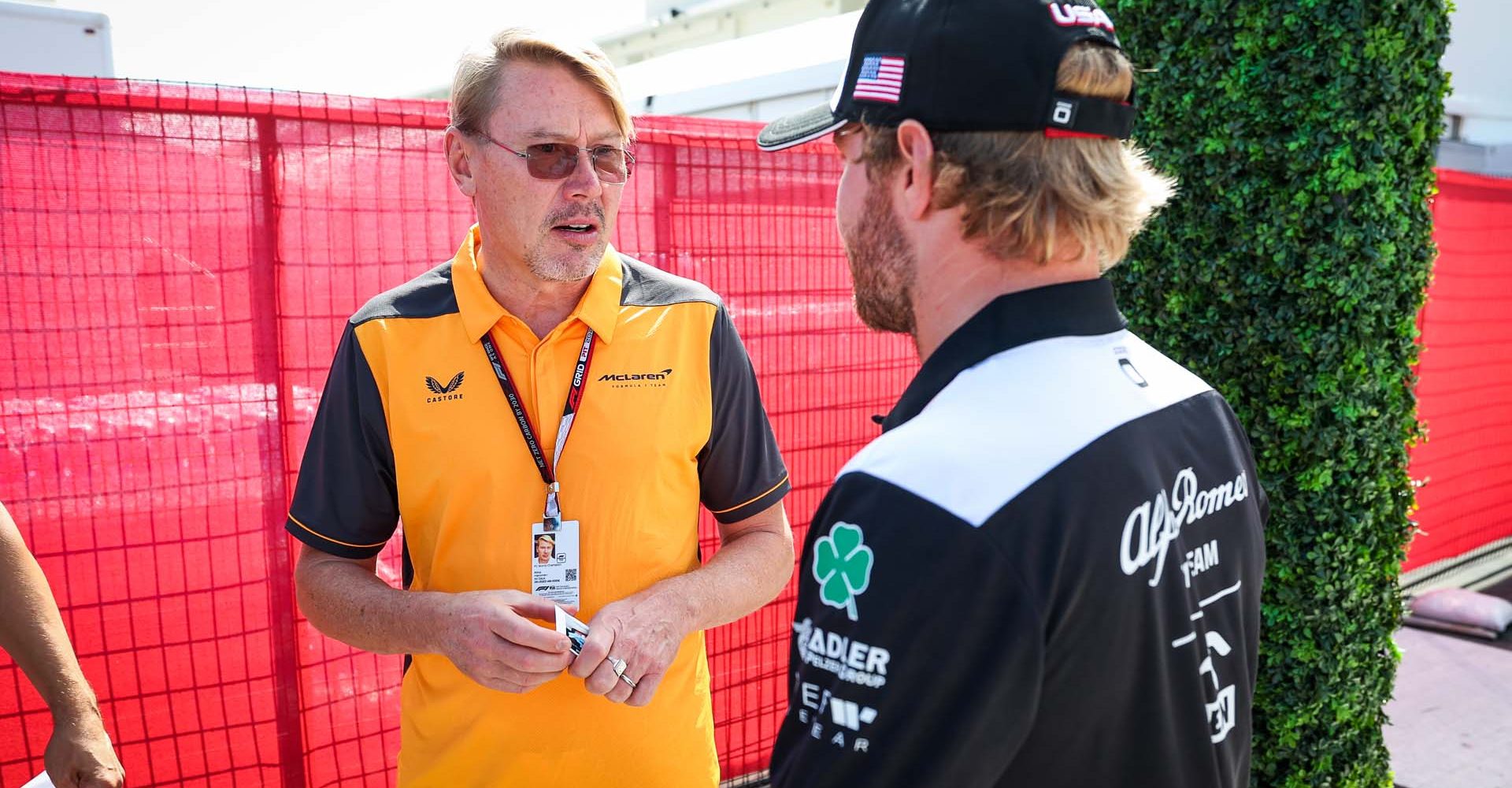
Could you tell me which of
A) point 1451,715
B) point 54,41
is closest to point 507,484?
point 54,41

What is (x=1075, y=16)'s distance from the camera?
1.28 m

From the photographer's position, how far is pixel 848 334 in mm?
4402

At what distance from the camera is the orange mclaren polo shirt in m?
1.98

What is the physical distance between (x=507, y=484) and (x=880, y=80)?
3.56 feet

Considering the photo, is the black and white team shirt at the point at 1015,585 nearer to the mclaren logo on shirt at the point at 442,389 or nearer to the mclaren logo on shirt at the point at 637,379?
the mclaren logo on shirt at the point at 637,379

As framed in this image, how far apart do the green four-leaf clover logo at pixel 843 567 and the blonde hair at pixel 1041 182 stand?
1.39 ft

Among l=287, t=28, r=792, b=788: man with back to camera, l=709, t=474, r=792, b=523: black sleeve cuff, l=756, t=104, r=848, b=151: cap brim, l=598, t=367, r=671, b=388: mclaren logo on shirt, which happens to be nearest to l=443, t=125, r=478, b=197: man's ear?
l=287, t=28, r=792, b=788: man with back to camera

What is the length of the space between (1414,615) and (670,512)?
255 inches

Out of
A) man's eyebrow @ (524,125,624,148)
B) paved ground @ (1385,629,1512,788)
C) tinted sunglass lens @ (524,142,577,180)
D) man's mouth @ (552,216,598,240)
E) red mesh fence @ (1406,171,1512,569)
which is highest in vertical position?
man's eyebrow @ (524,125,624,148)

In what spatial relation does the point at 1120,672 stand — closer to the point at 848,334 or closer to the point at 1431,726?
the point at 848,334

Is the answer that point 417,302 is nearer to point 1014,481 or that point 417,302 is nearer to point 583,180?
point 583,180

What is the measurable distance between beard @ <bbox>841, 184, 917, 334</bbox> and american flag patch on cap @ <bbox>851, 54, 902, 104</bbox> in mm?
113

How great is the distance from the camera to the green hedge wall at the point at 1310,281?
133 inches

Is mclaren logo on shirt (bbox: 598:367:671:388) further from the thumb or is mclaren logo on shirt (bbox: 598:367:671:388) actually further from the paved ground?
the paved ground
